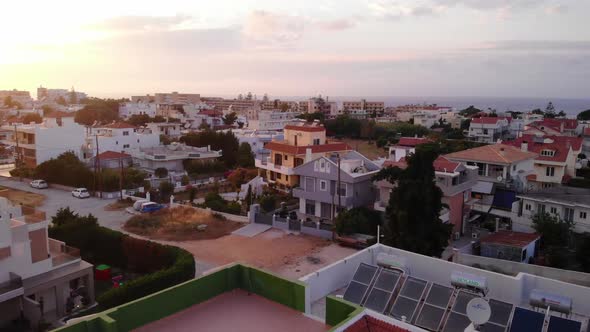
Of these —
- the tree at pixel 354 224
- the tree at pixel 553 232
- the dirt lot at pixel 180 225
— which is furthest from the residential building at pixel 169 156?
the tree at pixel 553 232

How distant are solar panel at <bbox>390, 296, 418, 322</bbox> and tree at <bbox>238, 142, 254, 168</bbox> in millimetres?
36004

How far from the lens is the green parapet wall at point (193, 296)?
621 centimetres

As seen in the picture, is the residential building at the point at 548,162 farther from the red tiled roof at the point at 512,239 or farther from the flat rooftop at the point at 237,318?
the flat rooftop at the point at 237,318

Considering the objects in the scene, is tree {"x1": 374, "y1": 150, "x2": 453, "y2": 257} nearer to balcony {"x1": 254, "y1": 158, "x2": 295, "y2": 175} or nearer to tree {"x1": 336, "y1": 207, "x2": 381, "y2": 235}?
tree {"x1": 336, "y1": 207, "x2": 381, "y2": 235}

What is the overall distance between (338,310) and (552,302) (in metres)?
3.94

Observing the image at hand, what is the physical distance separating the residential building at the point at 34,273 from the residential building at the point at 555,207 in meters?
20.5

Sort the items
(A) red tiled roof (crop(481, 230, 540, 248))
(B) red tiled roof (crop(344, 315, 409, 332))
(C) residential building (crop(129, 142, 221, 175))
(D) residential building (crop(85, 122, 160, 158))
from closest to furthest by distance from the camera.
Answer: (B) red tiled roof (crop(344, 315, 409, 332))
(A) red tiled roof (crop(481, 230, 540, 248))
(C) residential building (crop(129, 142, 221, 175))
(D) residential building (crop(85, 122, 160, 158))

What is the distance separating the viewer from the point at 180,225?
2555cm

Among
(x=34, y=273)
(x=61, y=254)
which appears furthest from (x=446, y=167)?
(x=34, y=273)

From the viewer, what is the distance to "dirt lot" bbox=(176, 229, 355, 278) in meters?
19.9

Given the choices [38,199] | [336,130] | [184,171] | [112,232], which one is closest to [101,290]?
[112,232]

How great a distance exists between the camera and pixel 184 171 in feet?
138

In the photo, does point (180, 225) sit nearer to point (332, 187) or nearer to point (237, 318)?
point (332, 187)

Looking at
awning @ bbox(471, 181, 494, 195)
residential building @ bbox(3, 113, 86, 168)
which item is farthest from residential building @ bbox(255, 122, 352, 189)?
residential building @ bbox(3, 113, 86, 168)
